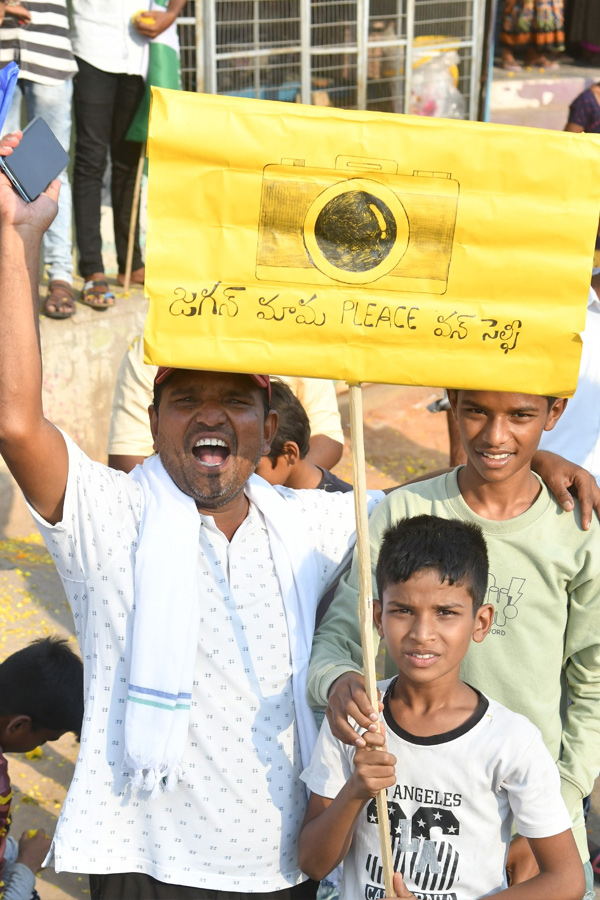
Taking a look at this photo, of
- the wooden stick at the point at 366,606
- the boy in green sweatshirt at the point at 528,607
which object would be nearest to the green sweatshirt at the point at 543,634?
the boy in green sweatshirt at the point at 528,607

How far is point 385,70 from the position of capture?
991 cm

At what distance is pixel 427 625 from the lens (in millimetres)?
2258

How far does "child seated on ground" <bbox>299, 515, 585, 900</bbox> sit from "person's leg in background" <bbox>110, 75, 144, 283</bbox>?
537 centimetres

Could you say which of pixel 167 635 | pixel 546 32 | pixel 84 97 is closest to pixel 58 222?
pixel 84 97

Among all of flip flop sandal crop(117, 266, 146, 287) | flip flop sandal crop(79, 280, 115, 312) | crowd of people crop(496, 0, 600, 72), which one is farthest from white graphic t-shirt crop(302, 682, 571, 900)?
crowd of people crop(496, 0, 600, 72)

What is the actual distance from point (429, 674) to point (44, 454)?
0.89 m

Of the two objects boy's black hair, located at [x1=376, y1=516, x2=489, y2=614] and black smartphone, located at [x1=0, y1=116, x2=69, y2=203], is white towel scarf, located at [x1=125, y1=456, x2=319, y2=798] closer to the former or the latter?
boy's black hair, located at [x1=376, y1=516, x2=489, y2=614]

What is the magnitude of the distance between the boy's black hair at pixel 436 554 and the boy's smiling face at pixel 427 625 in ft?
0.06

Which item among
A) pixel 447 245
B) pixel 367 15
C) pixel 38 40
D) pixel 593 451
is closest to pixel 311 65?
pixel 367 15

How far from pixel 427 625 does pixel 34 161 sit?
122 centimetres

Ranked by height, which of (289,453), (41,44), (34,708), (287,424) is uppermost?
(41,44)

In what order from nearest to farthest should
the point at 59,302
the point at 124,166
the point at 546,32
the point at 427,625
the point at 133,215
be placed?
the point at 427,625, the point at 59,302, the point at 133,215, the point at 124,166, the point at 546,32

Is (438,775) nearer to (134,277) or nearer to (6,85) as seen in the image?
(6,85)

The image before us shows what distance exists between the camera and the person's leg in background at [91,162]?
6.77 metres
